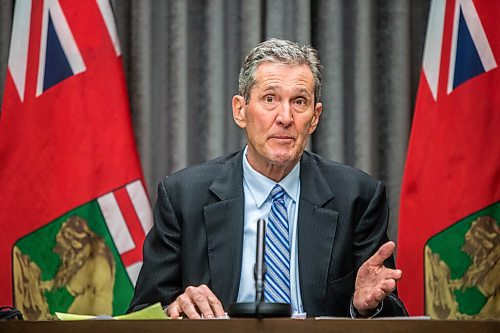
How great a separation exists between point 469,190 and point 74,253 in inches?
62.0

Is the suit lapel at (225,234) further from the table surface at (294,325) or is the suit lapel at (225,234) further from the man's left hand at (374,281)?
the table surface at (294,325)

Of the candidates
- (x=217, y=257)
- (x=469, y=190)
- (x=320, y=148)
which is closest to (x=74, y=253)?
(x=217, y=257)

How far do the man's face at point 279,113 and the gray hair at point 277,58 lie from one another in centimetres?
2

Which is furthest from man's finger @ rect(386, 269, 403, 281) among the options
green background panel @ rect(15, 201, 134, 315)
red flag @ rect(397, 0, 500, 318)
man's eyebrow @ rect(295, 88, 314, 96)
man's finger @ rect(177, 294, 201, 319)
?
green background panel @ rect(15, 201, 134, 315)

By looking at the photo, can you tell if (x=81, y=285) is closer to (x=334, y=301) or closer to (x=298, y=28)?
(x=334, y=301)

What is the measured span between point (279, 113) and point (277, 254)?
0.44 metres

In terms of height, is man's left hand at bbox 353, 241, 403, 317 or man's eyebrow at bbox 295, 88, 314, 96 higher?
man's eyebrow at bbox 295, 88, 314, 96

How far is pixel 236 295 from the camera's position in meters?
2.61

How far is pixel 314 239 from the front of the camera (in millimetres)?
2689

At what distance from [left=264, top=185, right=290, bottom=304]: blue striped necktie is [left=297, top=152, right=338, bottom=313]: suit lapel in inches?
1.9

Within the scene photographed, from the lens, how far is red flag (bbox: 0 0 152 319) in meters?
3.40

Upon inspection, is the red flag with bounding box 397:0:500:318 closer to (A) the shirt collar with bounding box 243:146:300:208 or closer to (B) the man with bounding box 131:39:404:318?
(B) the man with bounding box 131:39:404:318

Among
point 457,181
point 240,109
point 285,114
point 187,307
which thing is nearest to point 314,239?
point 285,114

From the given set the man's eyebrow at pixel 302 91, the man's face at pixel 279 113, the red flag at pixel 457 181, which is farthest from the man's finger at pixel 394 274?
the red flag at pixel 457 181
